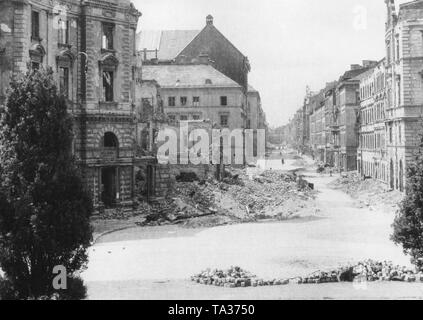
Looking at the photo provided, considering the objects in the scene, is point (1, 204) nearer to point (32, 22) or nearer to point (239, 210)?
point (32, 22)

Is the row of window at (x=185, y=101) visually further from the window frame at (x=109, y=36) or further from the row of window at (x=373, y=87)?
the window frame at (x=109, y=36)

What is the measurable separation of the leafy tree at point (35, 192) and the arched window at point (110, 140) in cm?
2265

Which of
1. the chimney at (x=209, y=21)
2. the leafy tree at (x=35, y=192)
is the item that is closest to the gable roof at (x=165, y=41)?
the chimney at (x=209, y=21)

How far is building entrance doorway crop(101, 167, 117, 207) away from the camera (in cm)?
3800

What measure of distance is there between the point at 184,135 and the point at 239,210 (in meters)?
16.9

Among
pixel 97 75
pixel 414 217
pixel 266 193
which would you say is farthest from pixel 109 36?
pixel 414 217

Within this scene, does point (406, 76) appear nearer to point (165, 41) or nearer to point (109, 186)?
point (109, 186)

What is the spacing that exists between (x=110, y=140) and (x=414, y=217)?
25.4m

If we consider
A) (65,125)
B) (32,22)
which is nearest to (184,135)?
(32,22)

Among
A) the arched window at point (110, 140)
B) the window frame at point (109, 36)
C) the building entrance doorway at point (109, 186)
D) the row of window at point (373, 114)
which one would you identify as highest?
the window frame at point (109, 36)

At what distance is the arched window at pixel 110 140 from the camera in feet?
125

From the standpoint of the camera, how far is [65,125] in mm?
15484

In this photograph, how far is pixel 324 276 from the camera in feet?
66.8

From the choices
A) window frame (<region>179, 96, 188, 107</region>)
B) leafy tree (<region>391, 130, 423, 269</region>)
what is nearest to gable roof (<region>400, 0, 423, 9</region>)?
leafy tree (<region>391, 130, 423, 269</region>)
